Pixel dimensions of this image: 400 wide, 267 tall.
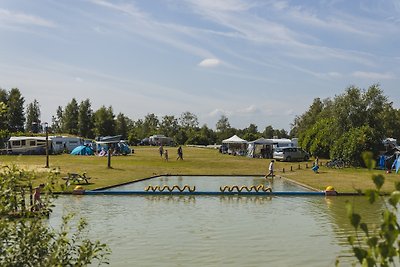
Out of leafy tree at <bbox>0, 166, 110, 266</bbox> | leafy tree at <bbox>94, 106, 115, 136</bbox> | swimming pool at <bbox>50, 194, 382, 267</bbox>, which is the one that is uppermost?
leafy tree at <bbox>94, 106, 115, 136</bbox>

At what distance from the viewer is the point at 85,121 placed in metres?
123

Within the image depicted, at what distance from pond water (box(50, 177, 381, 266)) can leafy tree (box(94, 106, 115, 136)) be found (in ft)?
310

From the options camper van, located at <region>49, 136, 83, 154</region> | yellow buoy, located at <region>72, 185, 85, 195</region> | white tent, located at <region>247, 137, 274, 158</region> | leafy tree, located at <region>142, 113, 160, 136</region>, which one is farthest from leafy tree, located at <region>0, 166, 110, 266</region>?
leafy tree, located at <region>142, 113, 160, 136</region>

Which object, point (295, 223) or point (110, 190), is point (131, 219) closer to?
point (295, 223)

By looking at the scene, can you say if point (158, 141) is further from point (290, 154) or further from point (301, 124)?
point (290, 154)

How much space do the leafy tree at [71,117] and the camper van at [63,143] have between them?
5436 centimetres

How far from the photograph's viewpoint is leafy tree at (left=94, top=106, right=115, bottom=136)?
4705 inches

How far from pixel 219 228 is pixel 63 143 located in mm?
54987

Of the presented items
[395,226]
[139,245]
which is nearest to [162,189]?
[139,245]

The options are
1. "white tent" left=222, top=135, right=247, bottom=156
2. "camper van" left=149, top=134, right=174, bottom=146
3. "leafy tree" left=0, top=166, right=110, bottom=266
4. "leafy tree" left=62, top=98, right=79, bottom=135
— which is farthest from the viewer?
"camper van" left=149, top=134, right=174, bottom=146

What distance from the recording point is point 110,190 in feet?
95.9

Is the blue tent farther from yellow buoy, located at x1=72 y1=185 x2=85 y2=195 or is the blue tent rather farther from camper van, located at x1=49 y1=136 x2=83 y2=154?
yellow buoy, located at x1=72 y1=185 x2=85 y2=195

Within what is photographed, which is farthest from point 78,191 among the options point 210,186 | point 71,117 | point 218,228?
point 71,117

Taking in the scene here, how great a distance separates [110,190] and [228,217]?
35.4 ft
